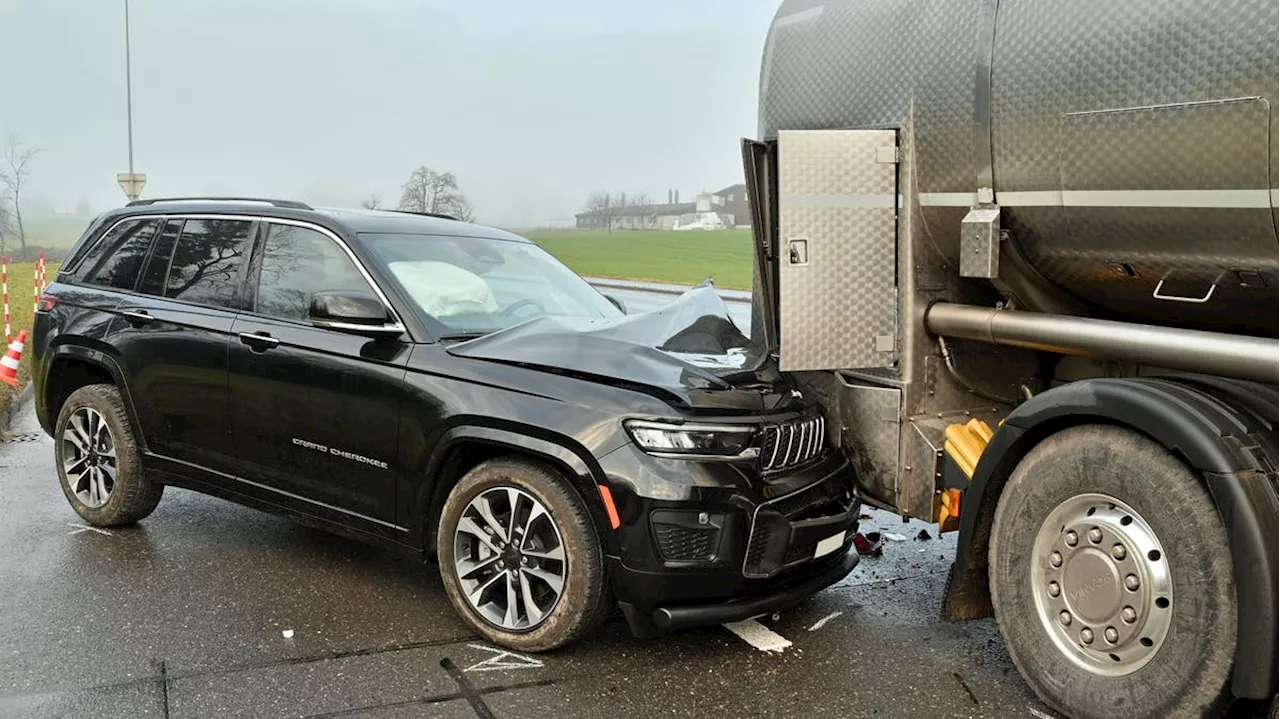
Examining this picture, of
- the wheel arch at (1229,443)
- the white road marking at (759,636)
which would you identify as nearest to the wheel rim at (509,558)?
the white road marking at (759,636)

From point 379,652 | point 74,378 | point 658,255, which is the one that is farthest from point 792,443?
point 658,255

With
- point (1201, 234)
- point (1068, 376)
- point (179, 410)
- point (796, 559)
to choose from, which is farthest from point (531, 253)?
point (1201, 234)

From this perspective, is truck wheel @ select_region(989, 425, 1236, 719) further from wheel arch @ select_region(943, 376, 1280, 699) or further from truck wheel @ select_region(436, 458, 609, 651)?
truck wheel @ select_region(436, 458, 609, 651)

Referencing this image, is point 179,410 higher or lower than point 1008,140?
lower

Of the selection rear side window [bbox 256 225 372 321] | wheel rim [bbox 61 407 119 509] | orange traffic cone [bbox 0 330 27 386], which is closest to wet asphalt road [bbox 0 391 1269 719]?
wheel rim [bbox 61 407 119 509]

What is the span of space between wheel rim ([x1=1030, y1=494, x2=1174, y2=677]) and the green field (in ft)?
106

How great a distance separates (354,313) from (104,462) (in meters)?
2.31

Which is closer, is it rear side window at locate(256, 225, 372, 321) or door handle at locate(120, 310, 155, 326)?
rear side window at locate(256, 225, 372, 321)

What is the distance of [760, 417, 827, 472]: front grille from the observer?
4055 millimetres

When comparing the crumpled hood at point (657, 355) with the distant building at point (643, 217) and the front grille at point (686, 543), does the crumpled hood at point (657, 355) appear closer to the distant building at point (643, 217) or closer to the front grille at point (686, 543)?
the front grille at point (686, 543)

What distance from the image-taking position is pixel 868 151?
4238 millimetres

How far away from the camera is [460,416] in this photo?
4203 mm

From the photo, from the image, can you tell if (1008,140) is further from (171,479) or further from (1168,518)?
(171,479)

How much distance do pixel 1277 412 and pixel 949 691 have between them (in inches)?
58.9
